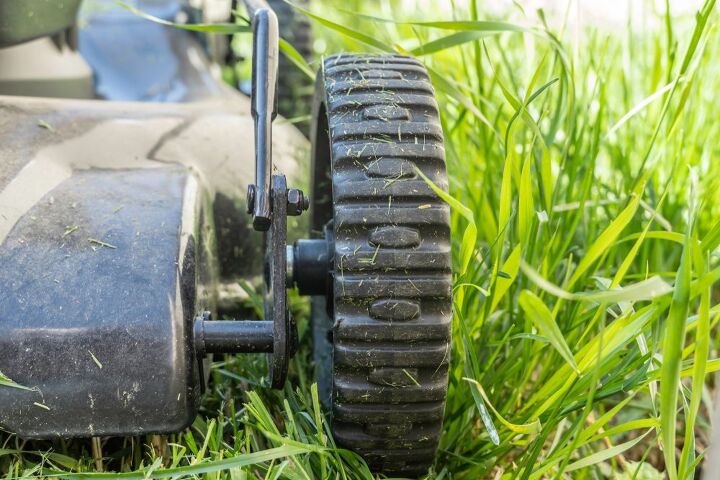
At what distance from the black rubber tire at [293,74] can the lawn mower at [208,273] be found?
1068mm

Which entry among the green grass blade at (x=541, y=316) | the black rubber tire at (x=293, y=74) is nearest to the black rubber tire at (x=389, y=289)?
the green grass blade at (x=541, y=316)

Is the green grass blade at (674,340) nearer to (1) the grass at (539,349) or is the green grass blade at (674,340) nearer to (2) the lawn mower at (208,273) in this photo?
(1) the grass at (539,349)

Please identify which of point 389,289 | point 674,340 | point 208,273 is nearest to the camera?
point 674,340

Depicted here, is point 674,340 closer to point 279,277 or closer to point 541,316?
point 541,316

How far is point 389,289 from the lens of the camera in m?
0.92

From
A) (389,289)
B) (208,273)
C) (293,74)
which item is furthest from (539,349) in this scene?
(293,74)

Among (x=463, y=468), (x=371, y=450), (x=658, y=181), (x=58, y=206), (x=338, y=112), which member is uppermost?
(x=338, y=112)

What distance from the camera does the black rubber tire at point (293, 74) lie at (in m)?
2.25

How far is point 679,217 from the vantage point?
159 centimetres

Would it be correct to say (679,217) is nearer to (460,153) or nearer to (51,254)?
(460,153)

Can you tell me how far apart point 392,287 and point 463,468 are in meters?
0.35

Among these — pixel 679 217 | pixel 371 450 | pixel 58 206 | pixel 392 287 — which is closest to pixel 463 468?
pixel 371 450

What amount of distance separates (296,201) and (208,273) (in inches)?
9.5

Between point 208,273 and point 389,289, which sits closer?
point 389,289
